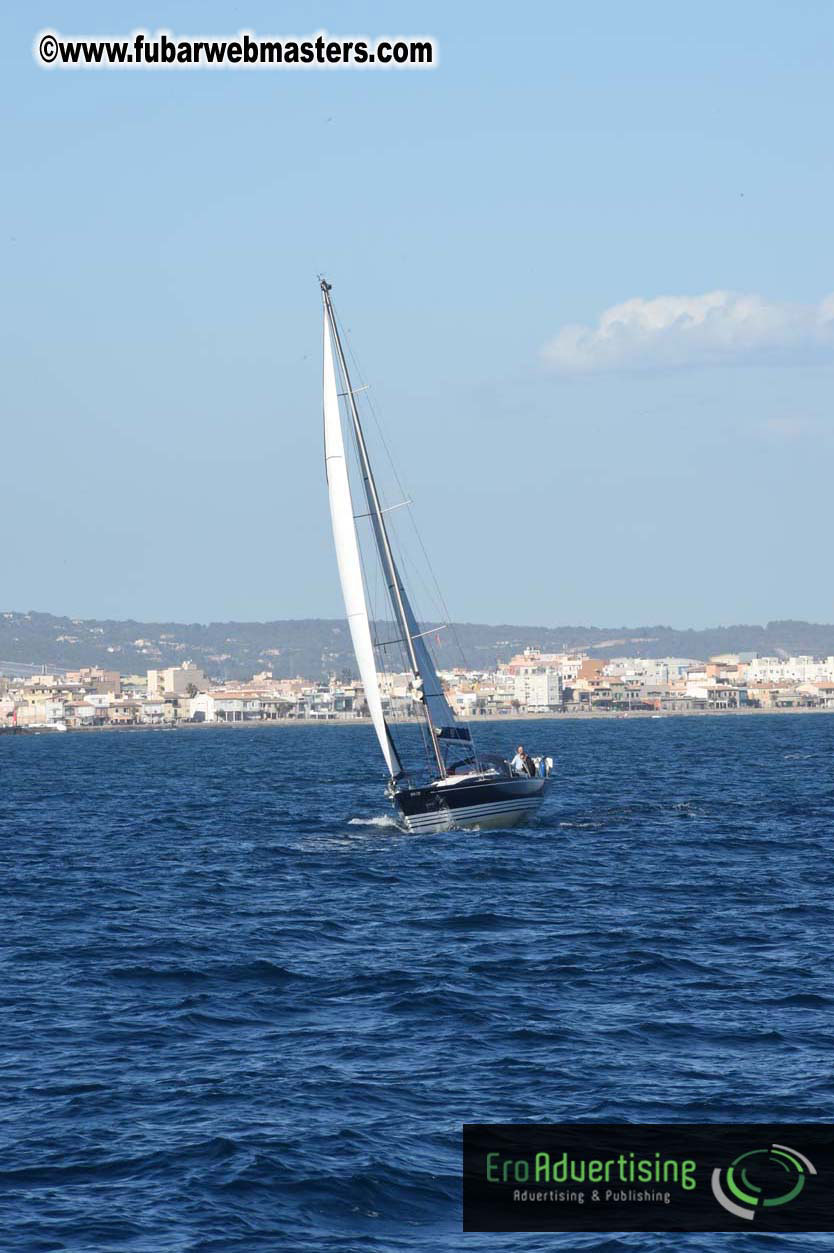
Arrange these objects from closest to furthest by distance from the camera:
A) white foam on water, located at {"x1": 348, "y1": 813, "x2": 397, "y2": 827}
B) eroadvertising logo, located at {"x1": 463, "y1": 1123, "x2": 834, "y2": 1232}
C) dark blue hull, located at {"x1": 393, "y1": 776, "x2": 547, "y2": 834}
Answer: eroadvertising logo, located at {"x1": 463, "y1": 1123, "x2": 834, "y2": 1232} → dark blue hull, located at {"x1": 393, "y1": 776, "x2": 547, "y2": 834} → white foam on water, located at {"x1": 348, "y1": 813, "x2": 397, "y2": 827}

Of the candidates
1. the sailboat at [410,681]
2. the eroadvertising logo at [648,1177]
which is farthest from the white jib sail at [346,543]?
the eroadvertising logo at [648,1177]

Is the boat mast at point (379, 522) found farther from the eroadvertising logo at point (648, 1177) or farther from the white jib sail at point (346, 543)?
the eroadvertising logo at point (648, 1177)

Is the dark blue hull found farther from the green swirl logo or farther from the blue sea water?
the green swirl logo

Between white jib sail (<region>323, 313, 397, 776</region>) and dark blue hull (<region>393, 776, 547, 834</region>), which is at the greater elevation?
white jib sail (<region>323, 313, 397, 776</region>)

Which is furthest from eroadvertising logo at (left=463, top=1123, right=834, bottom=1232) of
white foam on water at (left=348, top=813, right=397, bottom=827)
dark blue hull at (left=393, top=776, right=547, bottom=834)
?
white foam on water at (left=348, top=813, right=397, bottom=827)

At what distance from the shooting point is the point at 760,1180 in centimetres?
1789

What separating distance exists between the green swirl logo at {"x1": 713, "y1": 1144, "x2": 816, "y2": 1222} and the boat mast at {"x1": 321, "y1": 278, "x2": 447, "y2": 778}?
34848 millimetres

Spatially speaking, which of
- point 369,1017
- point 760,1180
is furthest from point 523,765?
point 760,1180

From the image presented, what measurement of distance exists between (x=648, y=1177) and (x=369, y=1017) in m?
7.65

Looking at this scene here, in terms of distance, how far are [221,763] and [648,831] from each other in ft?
265

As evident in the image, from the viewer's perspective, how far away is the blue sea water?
17766 millimetres

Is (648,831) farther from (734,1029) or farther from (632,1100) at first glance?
(632,1100)

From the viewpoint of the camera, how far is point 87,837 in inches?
2335

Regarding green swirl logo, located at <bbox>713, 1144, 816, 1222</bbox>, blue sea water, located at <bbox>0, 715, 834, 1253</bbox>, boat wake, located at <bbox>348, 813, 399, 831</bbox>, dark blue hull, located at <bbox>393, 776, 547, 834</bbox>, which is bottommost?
green swirl logo, located at <bbox>713, 1144, 816, 1222</bbox>
